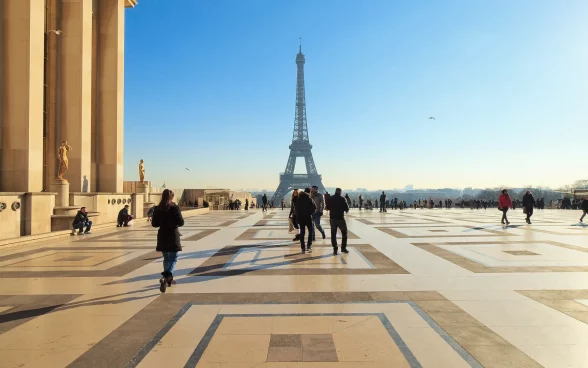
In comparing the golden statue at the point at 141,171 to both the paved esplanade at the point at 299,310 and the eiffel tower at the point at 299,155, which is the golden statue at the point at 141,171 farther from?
the eiffel tower at the point at 299,155

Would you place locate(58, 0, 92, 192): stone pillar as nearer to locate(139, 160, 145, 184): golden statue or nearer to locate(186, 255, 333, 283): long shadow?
locate(139, 160, 145, 184): golden statue

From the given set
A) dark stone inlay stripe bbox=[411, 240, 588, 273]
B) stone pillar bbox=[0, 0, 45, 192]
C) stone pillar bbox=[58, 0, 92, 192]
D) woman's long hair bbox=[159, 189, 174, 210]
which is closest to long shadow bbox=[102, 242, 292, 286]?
woman's long hair bbox=[159, 189, 174, 210]

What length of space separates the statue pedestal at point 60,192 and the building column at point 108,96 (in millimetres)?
7462

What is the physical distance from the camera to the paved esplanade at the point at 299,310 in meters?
4.02

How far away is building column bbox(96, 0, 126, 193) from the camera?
26.3 m

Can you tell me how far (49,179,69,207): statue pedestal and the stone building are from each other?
0.15ft

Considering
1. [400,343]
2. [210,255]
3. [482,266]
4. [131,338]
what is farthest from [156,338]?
[482,266]

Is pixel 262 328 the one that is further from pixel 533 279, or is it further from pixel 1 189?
pixel 1 189

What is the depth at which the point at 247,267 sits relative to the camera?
8562 mm

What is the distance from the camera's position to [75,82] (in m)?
21.9

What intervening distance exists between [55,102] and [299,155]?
3229 inches

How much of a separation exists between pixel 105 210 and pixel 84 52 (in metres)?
8.89

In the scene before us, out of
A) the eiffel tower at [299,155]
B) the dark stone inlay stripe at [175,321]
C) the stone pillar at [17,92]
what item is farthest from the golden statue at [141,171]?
the eiffel tower at [299,155]

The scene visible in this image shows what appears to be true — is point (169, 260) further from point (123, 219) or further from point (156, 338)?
point (123, 219)
